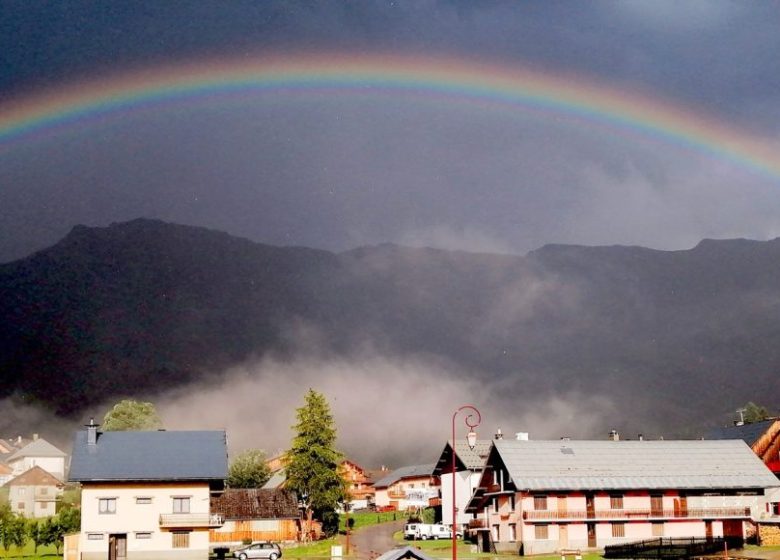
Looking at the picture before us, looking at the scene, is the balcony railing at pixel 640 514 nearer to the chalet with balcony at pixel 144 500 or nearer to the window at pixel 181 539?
the chalet with balcony at pixel 144 500

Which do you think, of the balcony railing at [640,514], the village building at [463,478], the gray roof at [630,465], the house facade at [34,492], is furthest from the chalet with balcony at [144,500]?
the house facade at [34,492]

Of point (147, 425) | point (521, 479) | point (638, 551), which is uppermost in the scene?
point (147, 425)

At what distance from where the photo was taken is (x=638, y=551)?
63.5m

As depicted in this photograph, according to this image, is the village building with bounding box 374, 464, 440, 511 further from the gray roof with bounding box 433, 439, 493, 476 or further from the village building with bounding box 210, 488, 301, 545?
the village building with bounding box 210, 488, 301, 545

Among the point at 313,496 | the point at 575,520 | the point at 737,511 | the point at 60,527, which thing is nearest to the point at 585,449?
the point at 575,520

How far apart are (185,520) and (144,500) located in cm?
363

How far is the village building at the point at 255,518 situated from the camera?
307 feet

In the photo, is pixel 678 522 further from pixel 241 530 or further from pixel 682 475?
pixel 241 530

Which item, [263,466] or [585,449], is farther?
[263,466]

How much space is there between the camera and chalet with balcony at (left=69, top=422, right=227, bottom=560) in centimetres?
6988

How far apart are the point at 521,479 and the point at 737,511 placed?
61.1 ft

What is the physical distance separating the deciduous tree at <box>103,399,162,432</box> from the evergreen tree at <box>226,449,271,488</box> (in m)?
14.1

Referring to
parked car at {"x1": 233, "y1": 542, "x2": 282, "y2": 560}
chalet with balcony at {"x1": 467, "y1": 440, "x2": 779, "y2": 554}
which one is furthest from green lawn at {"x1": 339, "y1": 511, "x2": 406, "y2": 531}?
→ parked car at {"x1": 233, "y1": 542, "x2": 282, "y2": 560}

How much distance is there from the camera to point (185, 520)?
2778 inches
